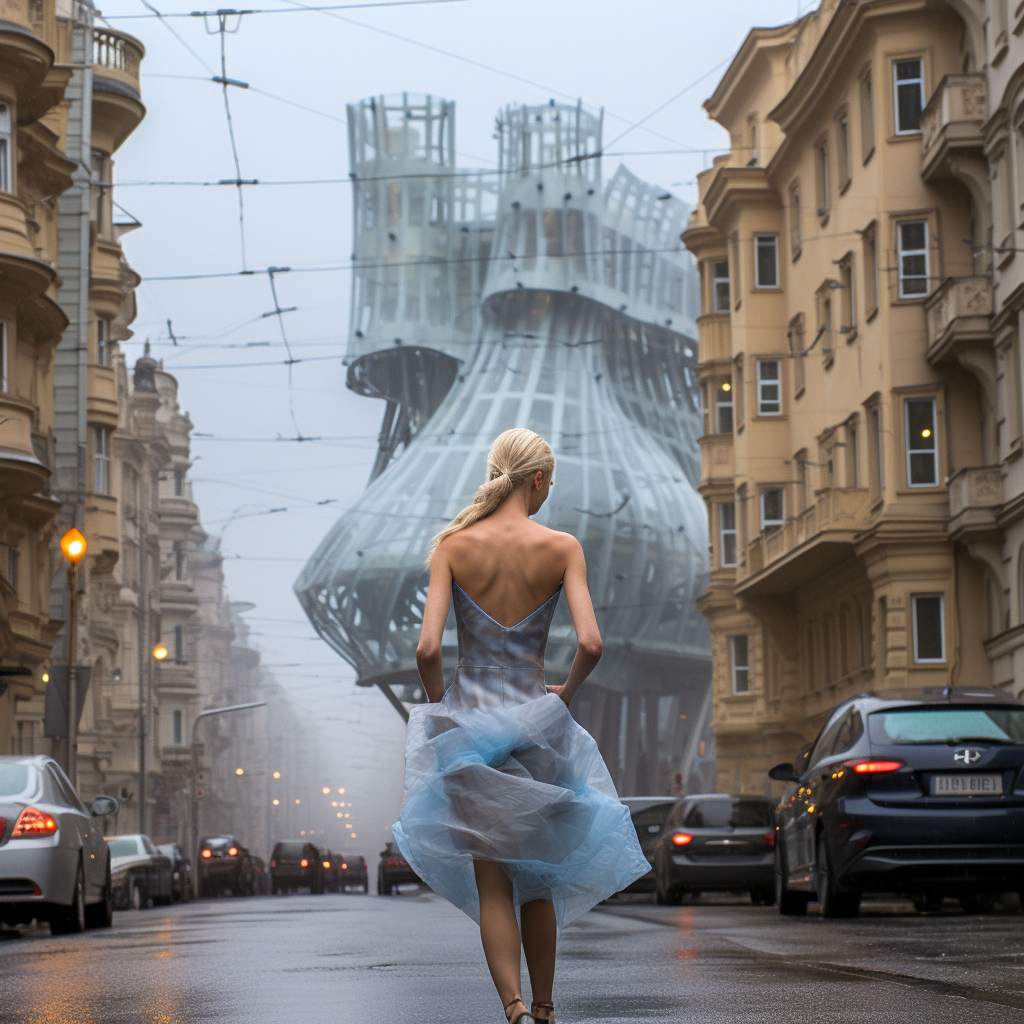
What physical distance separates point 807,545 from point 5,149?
52.6 feet

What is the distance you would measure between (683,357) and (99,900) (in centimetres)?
8846

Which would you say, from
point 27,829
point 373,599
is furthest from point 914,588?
point 373,599

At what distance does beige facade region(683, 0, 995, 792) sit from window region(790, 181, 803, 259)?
0.08 meters

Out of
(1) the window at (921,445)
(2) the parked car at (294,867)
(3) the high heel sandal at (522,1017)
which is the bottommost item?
(2) the parked car at (294,867)

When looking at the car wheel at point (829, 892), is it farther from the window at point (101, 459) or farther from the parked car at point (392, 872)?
the parked car at point (392, 872)

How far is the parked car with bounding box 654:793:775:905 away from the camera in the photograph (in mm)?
23797

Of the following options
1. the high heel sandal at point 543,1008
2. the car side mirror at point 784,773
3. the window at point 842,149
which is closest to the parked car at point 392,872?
the window at point 842,149

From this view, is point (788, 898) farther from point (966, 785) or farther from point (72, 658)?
point (72, 658)

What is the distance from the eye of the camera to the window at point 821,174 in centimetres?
4277

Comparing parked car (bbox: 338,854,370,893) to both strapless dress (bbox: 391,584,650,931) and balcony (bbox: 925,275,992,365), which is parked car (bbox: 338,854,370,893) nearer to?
balcony (bbox: 925,275,992,365)

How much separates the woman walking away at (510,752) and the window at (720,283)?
155ft

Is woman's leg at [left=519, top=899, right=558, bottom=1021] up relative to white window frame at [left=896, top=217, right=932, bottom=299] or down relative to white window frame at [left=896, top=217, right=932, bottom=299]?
down

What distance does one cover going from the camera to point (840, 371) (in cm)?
4106

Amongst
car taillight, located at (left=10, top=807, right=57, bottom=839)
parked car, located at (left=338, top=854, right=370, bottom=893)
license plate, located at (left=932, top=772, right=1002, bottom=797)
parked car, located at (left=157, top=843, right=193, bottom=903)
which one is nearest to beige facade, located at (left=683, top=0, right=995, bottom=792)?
parked car, located at (left=157, top=843, right=193, bottom=903)
